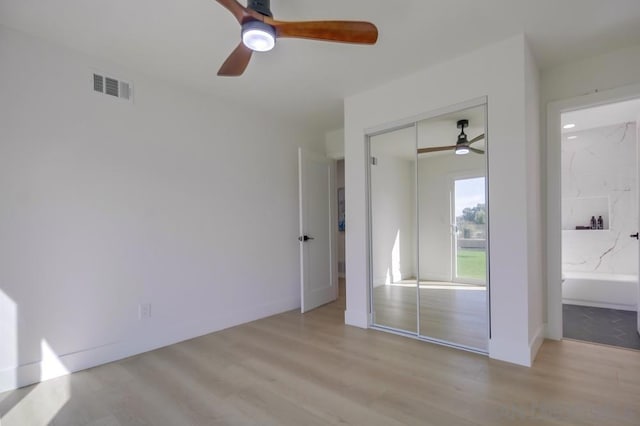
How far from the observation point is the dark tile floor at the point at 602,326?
2953 millimetres

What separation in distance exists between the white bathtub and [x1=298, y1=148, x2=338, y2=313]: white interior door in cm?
319

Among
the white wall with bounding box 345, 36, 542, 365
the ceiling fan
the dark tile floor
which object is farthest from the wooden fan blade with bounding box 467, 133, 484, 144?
the dark tile floor

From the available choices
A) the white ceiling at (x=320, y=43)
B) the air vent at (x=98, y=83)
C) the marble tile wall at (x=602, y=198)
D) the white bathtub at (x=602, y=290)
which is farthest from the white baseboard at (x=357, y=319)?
the marble tile wall at (x=602, y=198)

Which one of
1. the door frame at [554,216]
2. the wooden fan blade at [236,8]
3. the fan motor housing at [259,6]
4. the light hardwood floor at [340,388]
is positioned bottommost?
the light hardwood floor at [340,388]

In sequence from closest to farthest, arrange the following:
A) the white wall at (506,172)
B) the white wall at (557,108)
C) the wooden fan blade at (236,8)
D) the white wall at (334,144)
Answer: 1. the wooden fan blade at (236,8)
2. the white wall at (506,172)
3. the white wall at (557,108)
4. the white wall at (334,144)

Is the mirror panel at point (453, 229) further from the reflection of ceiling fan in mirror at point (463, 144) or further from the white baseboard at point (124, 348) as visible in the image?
the white baseboard at point (124, 348)

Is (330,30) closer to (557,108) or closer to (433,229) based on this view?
(433,229)

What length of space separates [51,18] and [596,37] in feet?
13.4

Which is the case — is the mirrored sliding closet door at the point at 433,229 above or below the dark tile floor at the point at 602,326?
above

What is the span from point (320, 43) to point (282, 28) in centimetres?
82

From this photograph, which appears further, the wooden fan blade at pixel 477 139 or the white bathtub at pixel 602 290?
the white bathtub at pixel 602 290

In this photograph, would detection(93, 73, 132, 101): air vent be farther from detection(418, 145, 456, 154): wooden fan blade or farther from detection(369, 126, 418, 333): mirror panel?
detection(418, 145, 456, 154): wooden fan blade

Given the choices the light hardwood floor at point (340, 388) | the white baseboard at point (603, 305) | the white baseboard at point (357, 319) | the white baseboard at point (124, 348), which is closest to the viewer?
the light hardwood floor at point (340, 388)

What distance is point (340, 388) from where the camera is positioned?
2156 mm
